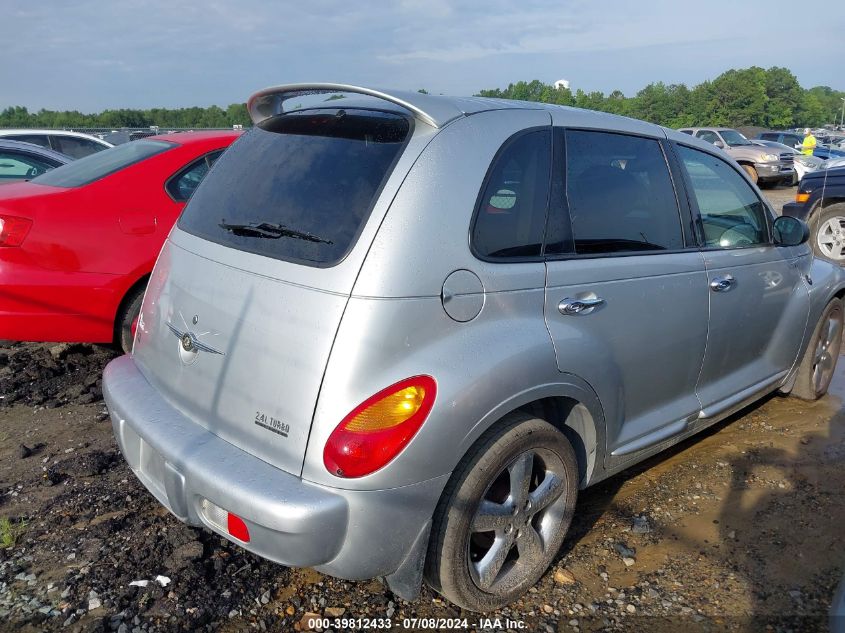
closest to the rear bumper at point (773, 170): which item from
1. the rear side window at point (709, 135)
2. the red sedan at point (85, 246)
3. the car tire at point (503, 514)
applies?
the rear side window at point (709, 135)

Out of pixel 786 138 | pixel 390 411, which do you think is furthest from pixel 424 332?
pixel 786 138

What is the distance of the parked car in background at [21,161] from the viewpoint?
7.11m

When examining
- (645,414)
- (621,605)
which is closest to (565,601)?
(621,605)

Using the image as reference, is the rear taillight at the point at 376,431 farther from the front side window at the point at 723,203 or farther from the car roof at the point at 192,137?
the car roof at the point at 192,137

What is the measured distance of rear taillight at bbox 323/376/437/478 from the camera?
6.81 feet

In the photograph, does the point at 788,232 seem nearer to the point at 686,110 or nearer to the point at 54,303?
the point at 54,303

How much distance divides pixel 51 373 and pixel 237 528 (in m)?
3.34

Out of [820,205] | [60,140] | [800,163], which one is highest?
[60,140]

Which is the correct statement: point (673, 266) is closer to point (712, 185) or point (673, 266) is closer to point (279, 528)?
point (712, 185)

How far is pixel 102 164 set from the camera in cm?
483

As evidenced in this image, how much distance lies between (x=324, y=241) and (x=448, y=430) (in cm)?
73

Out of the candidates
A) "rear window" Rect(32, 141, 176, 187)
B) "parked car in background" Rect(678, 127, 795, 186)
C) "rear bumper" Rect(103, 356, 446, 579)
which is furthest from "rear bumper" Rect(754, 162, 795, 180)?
"rear bumper" Rect(103, 356, 446, 579)

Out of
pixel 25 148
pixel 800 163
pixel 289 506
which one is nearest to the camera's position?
pixel 289 506

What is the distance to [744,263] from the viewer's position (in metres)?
3.56
